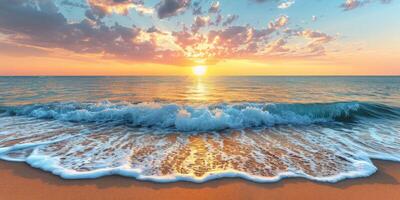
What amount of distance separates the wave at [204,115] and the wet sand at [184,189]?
4387 millimetres

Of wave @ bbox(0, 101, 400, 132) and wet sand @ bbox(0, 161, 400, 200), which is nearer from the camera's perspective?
wet sand @ bbox(0, 161, 400, 200)

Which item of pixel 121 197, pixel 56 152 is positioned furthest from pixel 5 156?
pixel 121 197

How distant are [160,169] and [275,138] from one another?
4.19 metres

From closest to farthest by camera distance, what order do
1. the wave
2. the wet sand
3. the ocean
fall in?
the wet sand, the ocean, the wave

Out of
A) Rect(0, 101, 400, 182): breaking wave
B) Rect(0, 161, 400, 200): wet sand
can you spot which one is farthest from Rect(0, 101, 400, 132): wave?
Rect(0, 161, 400, 200): wet sand

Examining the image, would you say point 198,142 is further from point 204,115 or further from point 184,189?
point 184,189

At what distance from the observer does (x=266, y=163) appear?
16.0ft

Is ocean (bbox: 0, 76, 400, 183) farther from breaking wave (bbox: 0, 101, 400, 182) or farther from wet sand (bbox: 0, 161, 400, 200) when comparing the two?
wet sand (bbox: 0, 161, 400, 200)

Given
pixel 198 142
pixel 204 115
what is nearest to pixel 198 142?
pixel 198 142

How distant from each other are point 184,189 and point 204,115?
17.1 feet

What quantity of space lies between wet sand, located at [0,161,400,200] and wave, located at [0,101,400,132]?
4.39 metres

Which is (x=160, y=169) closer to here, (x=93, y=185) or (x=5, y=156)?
(x=93, y=185)

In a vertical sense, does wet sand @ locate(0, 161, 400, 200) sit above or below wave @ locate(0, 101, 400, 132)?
below

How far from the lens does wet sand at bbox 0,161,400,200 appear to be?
11.6 ft
